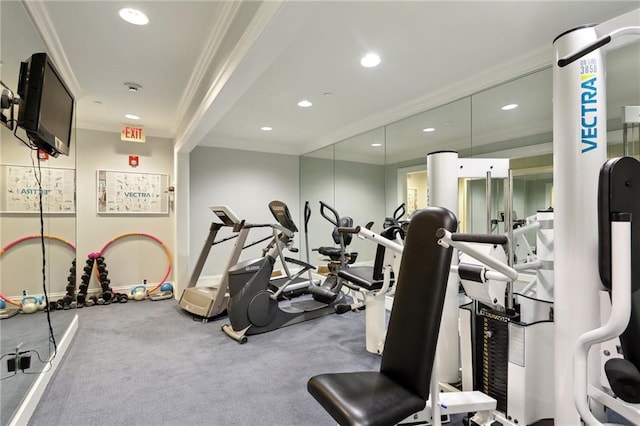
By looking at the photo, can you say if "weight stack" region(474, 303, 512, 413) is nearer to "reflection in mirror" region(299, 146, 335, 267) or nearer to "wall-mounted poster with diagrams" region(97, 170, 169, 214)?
"reflection in mirror" region(299, 146, 335, 267)

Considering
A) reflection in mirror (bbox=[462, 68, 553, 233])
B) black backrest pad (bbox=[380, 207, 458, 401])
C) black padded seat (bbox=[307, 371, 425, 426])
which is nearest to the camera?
black padded seat (bbox=[307, 371, 425, 426])

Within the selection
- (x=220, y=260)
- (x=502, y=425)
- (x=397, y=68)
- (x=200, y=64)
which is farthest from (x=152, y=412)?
(x=220, y=260)

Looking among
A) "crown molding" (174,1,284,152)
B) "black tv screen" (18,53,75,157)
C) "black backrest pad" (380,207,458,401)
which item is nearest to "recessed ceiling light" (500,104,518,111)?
"black backrest pad" (380,207,458,401)

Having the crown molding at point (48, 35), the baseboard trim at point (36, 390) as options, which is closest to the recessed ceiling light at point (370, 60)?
the crown molding at point (48, 35)

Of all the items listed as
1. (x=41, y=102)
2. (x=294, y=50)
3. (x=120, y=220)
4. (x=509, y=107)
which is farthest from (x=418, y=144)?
(x=120, y=220)

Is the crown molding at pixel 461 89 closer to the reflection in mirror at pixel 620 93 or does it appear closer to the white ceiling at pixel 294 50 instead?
the white ceiling at pixel 294 50

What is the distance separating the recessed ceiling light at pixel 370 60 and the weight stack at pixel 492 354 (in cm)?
211

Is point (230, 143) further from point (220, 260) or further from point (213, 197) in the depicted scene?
point (220, 260)

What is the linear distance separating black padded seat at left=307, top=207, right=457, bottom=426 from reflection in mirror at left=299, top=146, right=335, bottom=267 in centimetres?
400

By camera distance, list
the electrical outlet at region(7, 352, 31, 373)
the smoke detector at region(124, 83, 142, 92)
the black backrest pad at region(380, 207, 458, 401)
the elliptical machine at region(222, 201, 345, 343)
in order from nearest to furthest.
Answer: the black backrest pad at region(380, 207, 458, 401), the electrical outlet at region(7, 352, 31, 373), the elliptical machine at region(222, 201, 345, 343), the smoke detector at region(124, 83, 142, 92)

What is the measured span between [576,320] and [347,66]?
247 centimetres

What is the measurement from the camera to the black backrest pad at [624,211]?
1198 millimetres

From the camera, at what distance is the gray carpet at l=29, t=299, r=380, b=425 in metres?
1.93

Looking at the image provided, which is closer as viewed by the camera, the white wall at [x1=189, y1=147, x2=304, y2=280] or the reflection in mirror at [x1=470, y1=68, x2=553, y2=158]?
the reflection in mirror at [x1=470, y1=68, x2=553, y2=158]
